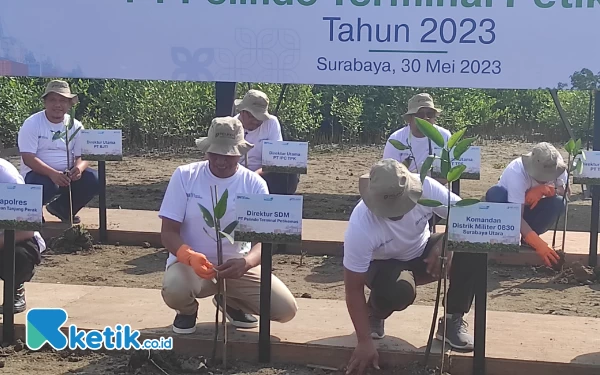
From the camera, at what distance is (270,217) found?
378 cm

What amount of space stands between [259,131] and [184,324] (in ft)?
9.22

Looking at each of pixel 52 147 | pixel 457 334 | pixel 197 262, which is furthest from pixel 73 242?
pixel 457 334

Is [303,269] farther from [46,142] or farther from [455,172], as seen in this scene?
[455,172]

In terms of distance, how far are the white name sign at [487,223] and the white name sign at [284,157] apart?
2861mm

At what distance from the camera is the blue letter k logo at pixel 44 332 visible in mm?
4086

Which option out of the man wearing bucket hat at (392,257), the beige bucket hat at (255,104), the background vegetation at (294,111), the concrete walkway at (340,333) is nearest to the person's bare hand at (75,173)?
the beige bucket hat at (255,104)

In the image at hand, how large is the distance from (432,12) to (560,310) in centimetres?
342

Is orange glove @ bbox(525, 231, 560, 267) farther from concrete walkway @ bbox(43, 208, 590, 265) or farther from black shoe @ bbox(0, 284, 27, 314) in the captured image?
black shoe @ bbox(0, 284, 27, 314)

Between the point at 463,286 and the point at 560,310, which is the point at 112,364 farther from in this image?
the point at 560,310

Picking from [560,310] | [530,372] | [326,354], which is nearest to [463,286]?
[530,372]

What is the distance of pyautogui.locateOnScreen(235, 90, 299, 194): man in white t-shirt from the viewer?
6422mm

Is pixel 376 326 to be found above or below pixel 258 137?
below

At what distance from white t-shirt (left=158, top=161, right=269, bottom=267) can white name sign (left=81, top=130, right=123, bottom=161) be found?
8.69 feet

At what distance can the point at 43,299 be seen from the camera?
4.66 metres
